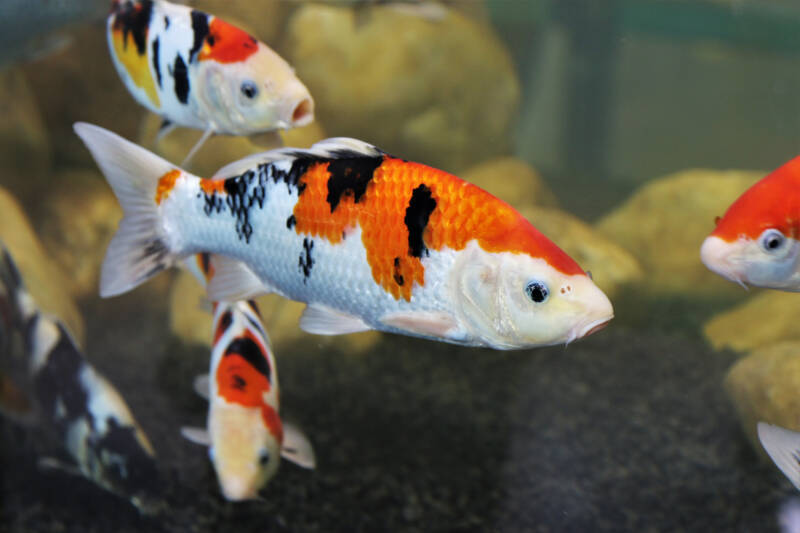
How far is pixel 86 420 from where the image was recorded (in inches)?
86.3

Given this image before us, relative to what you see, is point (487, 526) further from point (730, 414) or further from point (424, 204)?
point (424, 204)

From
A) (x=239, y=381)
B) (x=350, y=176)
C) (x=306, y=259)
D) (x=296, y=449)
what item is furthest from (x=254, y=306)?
(x=350, y=176)

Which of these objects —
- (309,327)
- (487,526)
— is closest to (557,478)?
(487,526)

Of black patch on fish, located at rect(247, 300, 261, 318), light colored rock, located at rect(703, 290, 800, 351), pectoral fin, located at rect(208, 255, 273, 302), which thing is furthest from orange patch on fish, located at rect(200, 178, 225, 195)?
light colored rock, located at rect(703, 290, 800, 351)

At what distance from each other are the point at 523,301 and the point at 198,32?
944mm

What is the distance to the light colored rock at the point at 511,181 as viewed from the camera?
1893 mm

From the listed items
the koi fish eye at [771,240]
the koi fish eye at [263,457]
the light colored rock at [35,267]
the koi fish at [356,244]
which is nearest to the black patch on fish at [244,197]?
the koi fish at [356,244]

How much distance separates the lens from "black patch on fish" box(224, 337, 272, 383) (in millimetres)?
1542

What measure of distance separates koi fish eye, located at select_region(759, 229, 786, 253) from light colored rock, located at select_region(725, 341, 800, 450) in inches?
22.8

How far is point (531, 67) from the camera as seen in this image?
3.41 m

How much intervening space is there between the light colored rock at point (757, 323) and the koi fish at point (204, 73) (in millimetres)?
1576

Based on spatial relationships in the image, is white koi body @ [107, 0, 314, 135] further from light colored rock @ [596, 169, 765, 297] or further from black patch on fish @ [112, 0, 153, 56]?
light colored rock @ [596, 169, 765, 297]

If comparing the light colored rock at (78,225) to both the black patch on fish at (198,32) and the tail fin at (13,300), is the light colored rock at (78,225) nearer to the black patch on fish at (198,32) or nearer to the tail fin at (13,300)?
the tail fin at (13,300)

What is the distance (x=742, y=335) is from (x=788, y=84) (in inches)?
67.3
